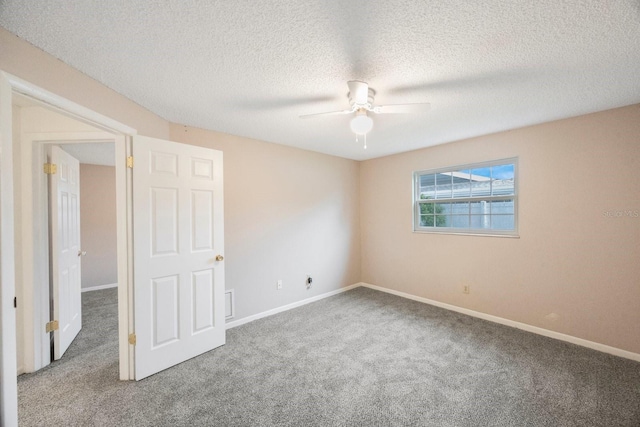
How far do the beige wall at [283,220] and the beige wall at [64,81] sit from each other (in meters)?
0.59

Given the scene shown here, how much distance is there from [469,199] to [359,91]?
243 cm

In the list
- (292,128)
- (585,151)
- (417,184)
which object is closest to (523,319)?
(585,151)

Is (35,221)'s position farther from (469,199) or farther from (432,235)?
(469,199)

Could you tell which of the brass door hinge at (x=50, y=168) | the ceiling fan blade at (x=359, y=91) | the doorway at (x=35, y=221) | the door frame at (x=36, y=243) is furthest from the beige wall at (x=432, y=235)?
the ceiling fan blade at (x=359, y=91)

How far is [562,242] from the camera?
8.48 feet

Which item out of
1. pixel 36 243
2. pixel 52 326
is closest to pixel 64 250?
pixel 36 243

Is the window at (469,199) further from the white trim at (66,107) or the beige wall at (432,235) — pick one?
the white trim at (66,107)

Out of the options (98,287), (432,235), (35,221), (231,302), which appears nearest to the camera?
(35,221)

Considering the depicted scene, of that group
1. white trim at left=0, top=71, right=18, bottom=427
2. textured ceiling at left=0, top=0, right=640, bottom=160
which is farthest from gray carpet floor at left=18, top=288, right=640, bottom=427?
textured ceiling at left=0, top=0, right=640, bottom=160

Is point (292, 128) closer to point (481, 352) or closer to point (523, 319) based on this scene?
point (481, 352)

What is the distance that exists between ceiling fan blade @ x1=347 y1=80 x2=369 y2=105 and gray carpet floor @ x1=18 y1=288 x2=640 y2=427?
7.10 ft

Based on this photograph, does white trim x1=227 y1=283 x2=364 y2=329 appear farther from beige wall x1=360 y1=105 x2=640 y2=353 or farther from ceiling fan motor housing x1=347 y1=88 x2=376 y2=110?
ceiling fan motor housing x1=347 y1=88 x2=376 y2=110

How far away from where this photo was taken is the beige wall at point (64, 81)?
129 cm

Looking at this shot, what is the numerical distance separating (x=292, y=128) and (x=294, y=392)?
2470mm
